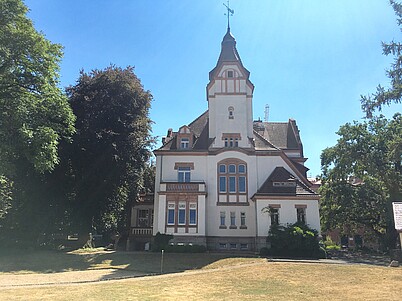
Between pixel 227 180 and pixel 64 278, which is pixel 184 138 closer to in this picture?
pixel 227 180

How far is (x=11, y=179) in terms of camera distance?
3294cm

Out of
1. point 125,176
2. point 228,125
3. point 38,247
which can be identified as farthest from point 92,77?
point 38,247

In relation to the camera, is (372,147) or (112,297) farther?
(372,147)

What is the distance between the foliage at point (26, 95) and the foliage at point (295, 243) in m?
19.6

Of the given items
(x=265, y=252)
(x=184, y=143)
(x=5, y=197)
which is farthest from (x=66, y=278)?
(x=184, y=143)

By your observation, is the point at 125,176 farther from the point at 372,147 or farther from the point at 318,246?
the point at 372,147

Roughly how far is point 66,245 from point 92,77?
1748 centimetres

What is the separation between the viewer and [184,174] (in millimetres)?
36906

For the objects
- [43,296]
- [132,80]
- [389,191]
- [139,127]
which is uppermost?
[132,80]

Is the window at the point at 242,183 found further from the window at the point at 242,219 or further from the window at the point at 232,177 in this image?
the window at the point at 242,219

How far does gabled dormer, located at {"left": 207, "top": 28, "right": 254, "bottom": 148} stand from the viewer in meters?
38.0

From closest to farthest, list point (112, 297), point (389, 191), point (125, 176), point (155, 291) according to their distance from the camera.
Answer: point (112, 297) < point (155, 291) < point (125, 176) < point (389, 191)

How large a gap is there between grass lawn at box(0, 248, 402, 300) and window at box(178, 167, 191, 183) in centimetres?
1343

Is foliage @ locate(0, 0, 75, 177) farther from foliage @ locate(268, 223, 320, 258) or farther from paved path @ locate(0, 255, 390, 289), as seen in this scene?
foliage @ locate(268, 223, 320, 258)
